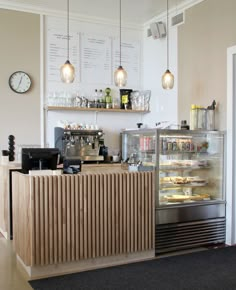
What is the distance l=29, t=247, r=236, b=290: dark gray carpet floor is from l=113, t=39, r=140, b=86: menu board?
13.1ft

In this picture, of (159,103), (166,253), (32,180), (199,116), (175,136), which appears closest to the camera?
(32,180)

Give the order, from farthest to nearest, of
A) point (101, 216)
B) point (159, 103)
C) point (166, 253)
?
point (159, 103) → point (166, 253) → point (101, 216)

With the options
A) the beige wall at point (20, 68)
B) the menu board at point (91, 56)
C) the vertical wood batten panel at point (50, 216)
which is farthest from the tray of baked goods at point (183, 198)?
the menu board at point (91, 56)

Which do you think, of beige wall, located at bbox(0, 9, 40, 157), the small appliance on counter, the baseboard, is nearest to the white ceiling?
beige wall, located at bbox(0, 9, 40, 157)

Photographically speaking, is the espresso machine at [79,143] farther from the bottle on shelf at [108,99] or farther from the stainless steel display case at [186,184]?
the stainless steel display case at [186,184]

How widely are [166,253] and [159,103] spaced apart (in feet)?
10.1

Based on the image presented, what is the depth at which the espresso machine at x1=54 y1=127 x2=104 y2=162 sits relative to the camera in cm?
644

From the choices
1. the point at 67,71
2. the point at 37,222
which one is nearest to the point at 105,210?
the point at 37,222

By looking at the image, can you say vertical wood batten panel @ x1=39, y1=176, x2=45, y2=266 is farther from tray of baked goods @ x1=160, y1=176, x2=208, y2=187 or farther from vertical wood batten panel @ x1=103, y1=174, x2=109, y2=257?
tray of baked goods @ x1=160, y1=176, x2=208, y2=187

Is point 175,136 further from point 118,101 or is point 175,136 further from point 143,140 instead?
point 118,101

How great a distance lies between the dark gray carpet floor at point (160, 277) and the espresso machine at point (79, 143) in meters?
2.70

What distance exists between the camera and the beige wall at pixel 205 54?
5.30m

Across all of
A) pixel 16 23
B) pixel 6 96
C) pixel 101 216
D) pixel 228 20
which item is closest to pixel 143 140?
pixel 101 216

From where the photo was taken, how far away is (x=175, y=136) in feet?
16.6
